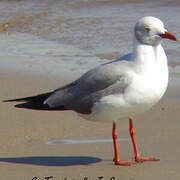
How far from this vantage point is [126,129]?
5.56m

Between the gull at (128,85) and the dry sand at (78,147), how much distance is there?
8.9 inches

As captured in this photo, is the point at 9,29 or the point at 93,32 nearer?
the point at 93,32

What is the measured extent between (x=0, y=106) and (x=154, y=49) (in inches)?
94.2

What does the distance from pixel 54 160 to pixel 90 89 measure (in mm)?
717

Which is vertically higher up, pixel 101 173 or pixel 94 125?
pixel 94 125

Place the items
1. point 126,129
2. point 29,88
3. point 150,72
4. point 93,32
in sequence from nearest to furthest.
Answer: point 150,72, point 126,129, point 29,88, point 93,32

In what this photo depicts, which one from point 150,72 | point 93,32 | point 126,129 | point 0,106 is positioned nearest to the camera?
point 150,72

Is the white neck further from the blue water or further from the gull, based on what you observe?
the blue water

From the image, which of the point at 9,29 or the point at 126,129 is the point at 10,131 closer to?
the point at 126,129

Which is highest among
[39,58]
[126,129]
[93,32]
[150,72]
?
[93,32]

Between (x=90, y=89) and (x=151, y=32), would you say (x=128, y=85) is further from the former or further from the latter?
(x=151, y=32)

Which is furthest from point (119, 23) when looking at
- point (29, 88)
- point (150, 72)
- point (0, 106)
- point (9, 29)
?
point (150, 72)

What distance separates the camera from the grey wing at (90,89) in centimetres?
465

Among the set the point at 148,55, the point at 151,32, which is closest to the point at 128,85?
the point at 148,55
